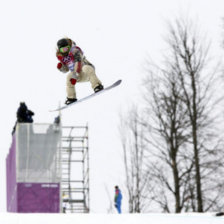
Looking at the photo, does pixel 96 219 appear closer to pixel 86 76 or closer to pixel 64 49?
pixel 86 76

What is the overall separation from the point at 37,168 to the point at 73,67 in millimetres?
12718

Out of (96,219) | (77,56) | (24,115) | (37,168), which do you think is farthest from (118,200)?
(77,56)

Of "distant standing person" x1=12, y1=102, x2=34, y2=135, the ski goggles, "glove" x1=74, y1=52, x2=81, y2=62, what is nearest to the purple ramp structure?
"distant standing person" x1=12, y1=102, x2=34, y2=135

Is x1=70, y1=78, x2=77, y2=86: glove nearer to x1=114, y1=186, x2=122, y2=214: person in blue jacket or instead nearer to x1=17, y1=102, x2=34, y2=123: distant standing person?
x1=17, y1=102, x2=34, y2=123: distant standing person

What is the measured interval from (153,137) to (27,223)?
12.4 m

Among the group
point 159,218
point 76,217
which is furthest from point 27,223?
point 159,218

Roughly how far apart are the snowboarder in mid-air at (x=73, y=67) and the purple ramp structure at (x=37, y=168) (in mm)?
11748

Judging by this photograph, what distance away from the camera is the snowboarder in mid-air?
1291 cm

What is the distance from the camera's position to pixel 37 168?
25.6 m

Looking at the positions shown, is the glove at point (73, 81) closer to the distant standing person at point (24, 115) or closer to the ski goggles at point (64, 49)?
the ski goggles at point (64, 49)

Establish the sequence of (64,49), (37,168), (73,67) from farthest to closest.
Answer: (37,168)
(73,67)
(64,49)

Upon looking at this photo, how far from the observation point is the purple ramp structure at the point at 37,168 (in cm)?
2519

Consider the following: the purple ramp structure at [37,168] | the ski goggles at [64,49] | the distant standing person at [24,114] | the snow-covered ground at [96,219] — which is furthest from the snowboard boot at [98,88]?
the purple ramp structure at [37,168]

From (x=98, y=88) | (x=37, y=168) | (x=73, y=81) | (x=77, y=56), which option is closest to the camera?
(x=77, y=56)
